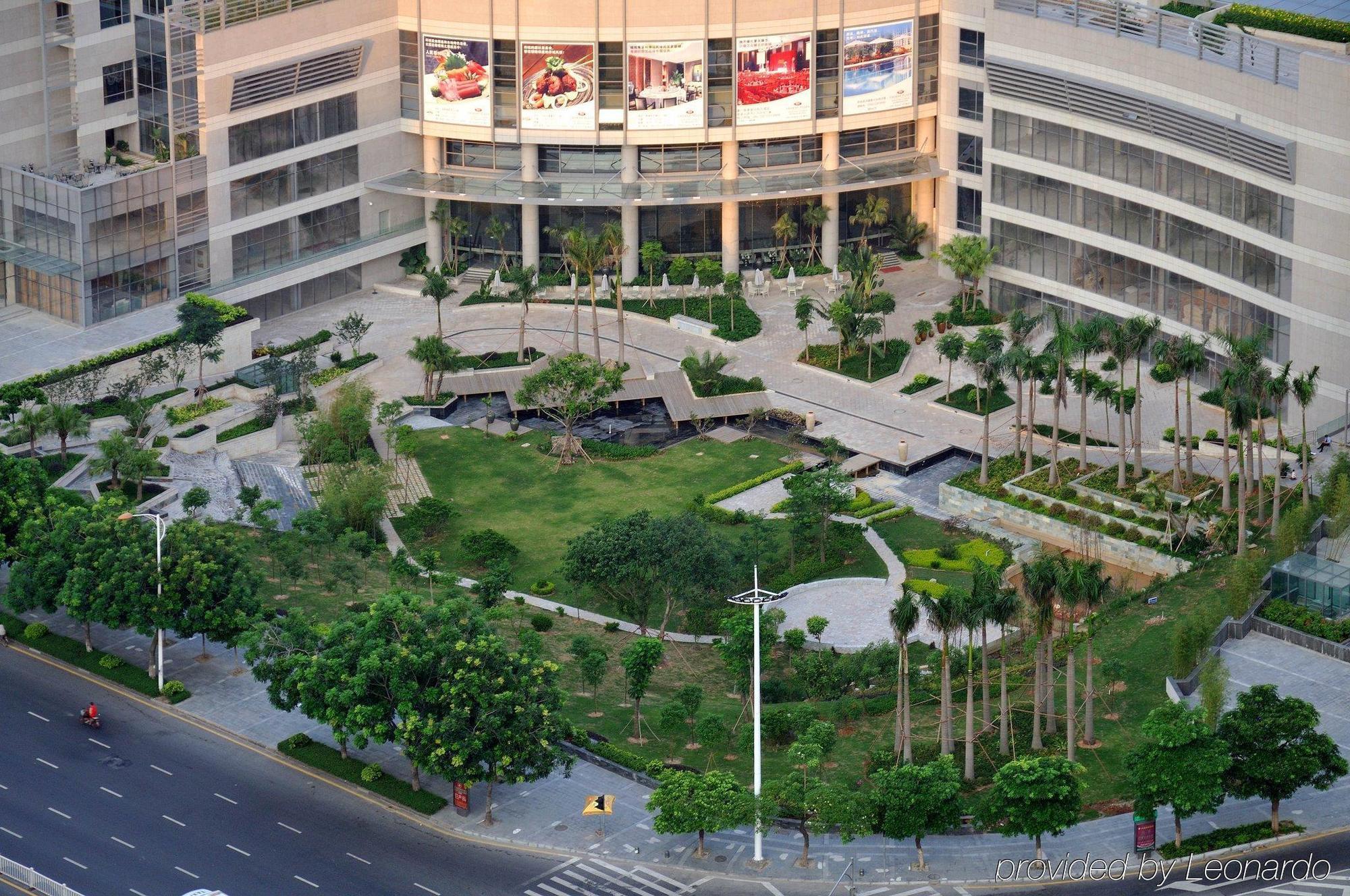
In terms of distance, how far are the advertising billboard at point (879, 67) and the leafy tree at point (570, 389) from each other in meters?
29.2

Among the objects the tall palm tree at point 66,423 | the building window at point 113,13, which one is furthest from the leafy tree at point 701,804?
the building window at point 113,13

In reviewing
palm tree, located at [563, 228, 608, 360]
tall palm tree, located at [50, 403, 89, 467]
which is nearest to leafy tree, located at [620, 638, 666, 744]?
tall palm tree, located at [50, 403, 89, 467]

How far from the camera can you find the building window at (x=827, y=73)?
170000mm

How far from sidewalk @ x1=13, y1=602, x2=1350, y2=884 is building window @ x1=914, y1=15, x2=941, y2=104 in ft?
224

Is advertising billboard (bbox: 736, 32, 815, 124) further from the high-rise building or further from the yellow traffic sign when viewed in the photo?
the yellow traffic sign

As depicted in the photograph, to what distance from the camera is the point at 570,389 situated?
494 feet

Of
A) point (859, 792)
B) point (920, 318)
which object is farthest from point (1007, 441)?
point (859, 792)

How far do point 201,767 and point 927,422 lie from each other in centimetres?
5312

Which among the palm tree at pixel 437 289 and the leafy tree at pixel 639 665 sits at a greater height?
the palm tree at pixel 437 289

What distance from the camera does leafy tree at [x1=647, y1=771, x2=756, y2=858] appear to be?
109m

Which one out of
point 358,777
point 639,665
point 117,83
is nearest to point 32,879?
point 358,777

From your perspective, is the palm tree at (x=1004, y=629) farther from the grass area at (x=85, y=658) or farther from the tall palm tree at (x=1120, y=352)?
the grass area at (x=85, y=658)

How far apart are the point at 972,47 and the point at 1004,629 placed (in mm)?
59100

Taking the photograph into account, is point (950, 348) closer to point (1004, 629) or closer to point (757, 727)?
point (1004, 629)
